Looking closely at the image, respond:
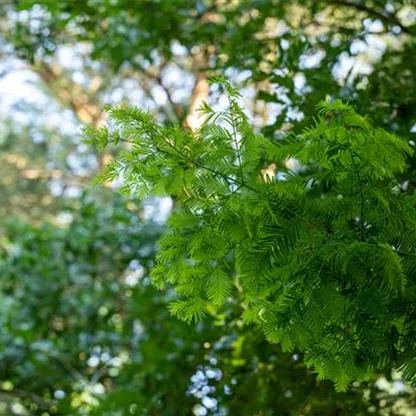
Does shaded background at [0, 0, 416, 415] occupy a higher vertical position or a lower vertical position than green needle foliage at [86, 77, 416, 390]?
higher

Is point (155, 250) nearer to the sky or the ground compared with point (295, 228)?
nearer to the sky

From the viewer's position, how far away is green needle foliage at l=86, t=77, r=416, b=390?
A: 1497 mm

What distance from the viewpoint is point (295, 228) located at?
1.52 meters

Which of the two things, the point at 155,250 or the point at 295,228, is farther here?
the point at 155,250

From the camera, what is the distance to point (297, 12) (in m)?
6.43

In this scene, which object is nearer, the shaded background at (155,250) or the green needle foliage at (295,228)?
the green needle foliage at (295,228)

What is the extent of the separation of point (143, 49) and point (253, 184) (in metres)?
2.86

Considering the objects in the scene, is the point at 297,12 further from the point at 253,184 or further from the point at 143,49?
the point at 253,184

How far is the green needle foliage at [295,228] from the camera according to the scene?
1497 millimetres

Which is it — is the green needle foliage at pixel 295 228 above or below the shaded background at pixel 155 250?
below

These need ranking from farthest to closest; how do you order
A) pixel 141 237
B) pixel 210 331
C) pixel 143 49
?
pixel 141 237, pixel 143 49, pixel 210 331

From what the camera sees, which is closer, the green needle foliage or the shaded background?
the green needle foliage

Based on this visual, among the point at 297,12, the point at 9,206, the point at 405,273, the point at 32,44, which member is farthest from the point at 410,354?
the point at 9,206

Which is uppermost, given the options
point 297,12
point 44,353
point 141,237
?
point 297,12
